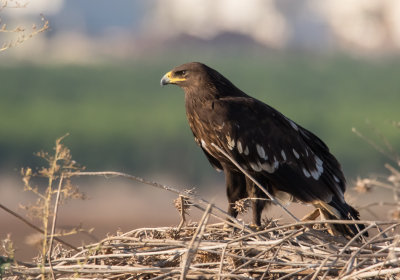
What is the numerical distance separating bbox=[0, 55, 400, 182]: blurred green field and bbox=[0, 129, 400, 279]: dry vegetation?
315 inches

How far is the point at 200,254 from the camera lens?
4.47m

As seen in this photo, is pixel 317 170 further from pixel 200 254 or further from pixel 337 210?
pixel 200 254

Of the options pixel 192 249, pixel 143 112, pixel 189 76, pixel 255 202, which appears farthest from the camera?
pixel 143 112

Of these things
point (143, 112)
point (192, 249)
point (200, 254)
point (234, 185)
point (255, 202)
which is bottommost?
point (192, 249)

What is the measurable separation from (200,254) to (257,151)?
4.88 feet

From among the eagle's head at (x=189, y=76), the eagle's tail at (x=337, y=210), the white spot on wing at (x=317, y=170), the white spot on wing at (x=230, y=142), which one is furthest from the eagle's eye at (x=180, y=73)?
the eagle's tail at (x=337, y=210)

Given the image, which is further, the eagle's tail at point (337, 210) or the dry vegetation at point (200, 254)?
the eagle's tail at point (337, 210)

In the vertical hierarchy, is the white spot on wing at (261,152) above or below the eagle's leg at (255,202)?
above

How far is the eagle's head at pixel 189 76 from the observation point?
6.04 m

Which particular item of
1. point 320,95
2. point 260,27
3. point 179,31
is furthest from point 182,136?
point 260,27

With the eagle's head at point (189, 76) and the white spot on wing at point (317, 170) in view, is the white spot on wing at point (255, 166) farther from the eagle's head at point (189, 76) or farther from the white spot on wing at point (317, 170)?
the eagle's head at point (189, 76)

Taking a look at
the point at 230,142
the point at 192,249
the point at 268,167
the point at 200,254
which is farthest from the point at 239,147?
the point at 192,249

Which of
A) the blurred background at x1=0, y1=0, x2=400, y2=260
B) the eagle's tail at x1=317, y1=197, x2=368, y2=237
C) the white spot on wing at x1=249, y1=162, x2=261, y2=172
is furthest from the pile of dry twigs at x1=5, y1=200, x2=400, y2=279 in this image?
the white spot on wing at x1=249, y1=162, x2=261, y2=172

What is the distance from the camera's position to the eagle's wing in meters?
5.75
